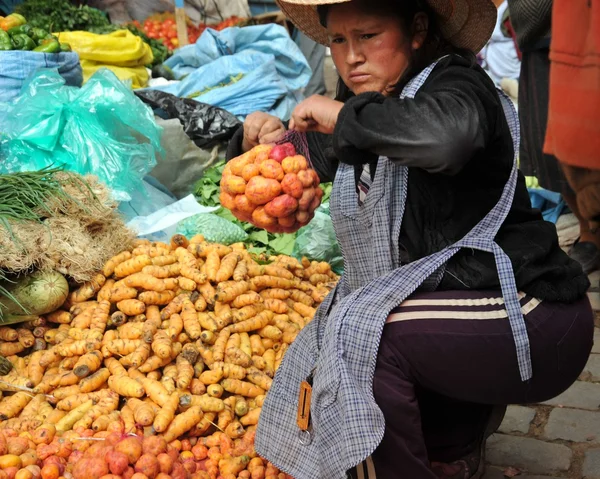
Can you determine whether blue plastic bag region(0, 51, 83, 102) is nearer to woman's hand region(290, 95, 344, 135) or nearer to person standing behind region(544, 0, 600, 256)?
woman's hand region(290, 95, 344, 135)

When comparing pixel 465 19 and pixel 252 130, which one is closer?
pixel 465 19

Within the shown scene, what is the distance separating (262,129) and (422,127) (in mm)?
910

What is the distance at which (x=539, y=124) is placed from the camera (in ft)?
16.2

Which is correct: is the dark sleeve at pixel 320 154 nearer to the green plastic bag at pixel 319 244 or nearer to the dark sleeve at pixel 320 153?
the dark sleeve at pixel 320 153

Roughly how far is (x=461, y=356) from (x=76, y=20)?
6880 mm

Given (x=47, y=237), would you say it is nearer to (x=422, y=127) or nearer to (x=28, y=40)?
(x=422, y=127)

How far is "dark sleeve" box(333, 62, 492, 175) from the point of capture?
1821 millimetres

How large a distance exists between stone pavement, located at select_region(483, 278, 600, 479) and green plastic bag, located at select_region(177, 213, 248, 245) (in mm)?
2042

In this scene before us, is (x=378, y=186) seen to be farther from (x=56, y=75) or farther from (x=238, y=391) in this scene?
(x=56, y=75)

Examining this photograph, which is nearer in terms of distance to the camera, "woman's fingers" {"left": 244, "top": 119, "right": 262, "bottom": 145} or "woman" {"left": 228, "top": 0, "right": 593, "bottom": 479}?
"woman" {"left": 228, "top": 0, "right": 593, "bottom": 479}

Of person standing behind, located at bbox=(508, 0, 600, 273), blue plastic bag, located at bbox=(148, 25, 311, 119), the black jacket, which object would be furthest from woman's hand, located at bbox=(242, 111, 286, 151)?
blue plastic bag, located at bbox=(148, 25, 311, 119)

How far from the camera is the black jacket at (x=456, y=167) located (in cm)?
184

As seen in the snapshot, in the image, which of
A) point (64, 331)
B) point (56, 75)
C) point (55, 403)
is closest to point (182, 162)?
point (56, 75)

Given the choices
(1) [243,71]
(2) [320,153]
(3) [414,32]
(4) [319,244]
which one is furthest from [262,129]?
(1) [243,71]
